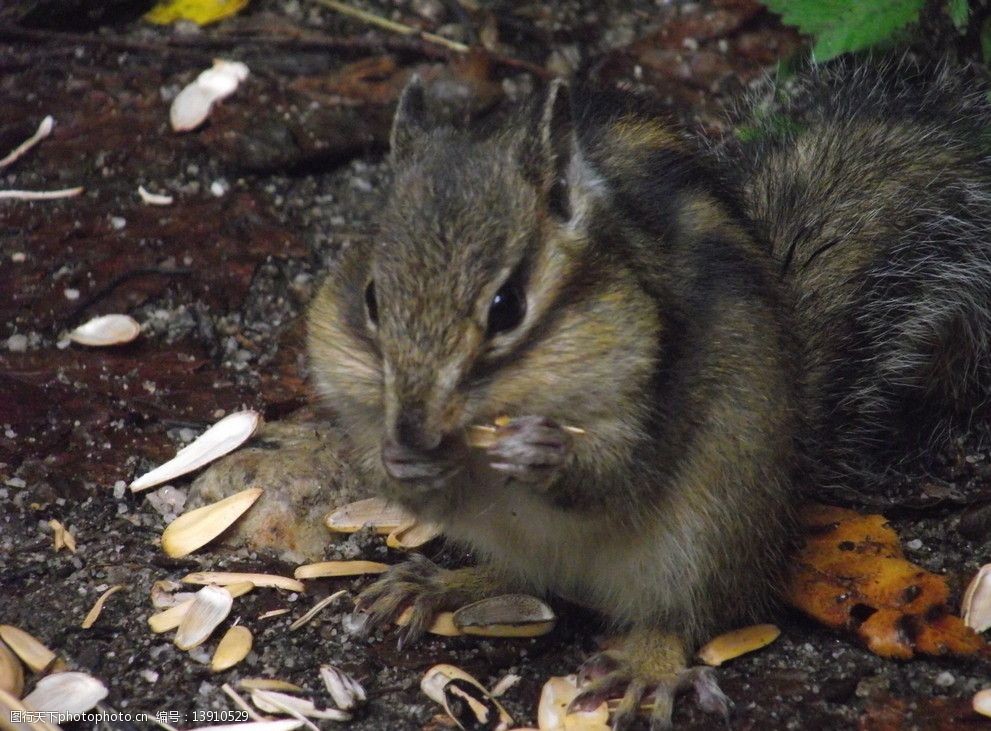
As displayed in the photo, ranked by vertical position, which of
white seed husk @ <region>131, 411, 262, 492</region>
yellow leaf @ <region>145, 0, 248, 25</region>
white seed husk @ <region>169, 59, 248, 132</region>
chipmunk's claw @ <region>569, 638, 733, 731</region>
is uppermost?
yellow leaf @ <region>145, 0, 248, 25</region>

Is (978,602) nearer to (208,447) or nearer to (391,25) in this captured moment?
(208,447)

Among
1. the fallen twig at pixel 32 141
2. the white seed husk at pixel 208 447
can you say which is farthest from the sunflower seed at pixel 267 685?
the fallen twig at pixel 32 141

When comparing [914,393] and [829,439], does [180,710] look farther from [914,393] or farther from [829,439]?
[914,393]

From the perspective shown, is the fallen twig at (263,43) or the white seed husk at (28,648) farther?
the fallen twig at (263,43)

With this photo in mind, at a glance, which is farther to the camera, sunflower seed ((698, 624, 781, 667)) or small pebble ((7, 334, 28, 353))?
small pebble ((7, 334, 28, 353))

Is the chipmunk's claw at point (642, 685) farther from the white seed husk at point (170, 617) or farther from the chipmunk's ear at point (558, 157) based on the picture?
the chipmunk's ear at point (558, 157)

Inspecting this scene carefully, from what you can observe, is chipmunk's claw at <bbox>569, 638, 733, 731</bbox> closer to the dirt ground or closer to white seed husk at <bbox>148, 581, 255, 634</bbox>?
the dirt ground

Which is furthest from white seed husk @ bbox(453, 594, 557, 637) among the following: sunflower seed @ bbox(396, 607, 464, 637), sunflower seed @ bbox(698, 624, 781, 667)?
sunflower seed @ bbox(698, 624, 781, 667)
